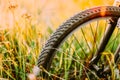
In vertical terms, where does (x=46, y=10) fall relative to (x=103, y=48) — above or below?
above

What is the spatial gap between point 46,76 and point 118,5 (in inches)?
32.5

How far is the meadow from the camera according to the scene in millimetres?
3660

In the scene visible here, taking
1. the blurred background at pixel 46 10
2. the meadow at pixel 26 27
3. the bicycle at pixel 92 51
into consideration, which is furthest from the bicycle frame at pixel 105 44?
the blurred background at pixel 46 10

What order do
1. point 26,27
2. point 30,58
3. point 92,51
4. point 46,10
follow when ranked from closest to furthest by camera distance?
point 92,51 < point 30,58 < point 26,27 < point 46,10

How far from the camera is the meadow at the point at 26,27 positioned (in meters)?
3.66

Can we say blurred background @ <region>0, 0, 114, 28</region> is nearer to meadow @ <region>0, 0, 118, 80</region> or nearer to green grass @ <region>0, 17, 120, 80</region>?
meadow @ <region>0, 0, 118, 80</region>

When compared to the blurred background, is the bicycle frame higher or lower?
lower

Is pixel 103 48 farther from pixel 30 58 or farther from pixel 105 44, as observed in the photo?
pixel 30 58

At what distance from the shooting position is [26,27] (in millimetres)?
4047

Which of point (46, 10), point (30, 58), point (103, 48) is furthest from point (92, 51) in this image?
point (46, 10)

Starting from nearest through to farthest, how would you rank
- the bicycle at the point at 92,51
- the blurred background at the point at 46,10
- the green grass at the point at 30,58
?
1. the bicycle at the point at 92,51
2. the green grass at the point at 30,58
3. the blurred background at the point at 46,10

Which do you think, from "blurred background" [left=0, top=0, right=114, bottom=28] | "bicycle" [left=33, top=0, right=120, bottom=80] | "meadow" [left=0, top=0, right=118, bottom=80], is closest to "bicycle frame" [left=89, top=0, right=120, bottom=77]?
"bicycle" [left=33, top=0, right=120, bottom=80]

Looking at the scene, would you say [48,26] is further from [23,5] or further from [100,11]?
[100,11]

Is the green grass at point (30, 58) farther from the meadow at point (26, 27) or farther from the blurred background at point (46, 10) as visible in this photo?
the blurred background at point (46, 10)
